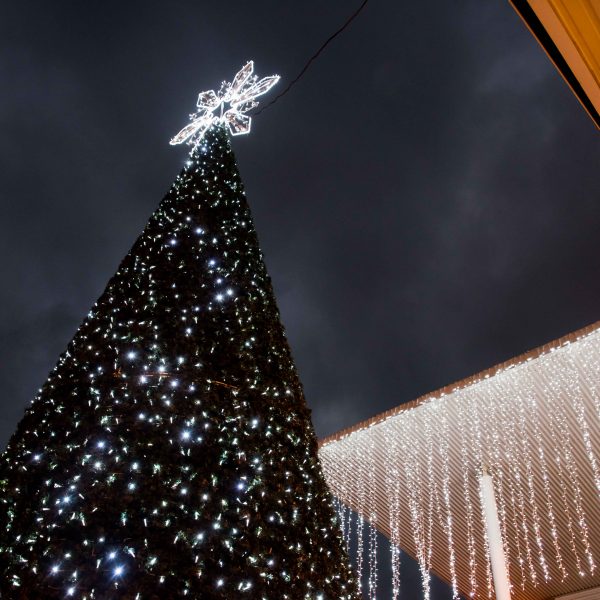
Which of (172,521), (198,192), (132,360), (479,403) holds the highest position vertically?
(479,403)

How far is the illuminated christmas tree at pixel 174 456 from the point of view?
6.84 feet

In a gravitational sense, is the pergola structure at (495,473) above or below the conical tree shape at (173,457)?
above

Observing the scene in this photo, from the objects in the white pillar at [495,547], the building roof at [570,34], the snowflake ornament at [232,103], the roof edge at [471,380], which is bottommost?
the building roof at [570,34]

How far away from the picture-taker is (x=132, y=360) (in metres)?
2.69

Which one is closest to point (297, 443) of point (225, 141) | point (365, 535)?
point (225, 141)

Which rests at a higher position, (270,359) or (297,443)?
(270,359)

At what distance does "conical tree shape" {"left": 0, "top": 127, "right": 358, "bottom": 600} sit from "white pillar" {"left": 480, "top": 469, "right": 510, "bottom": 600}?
5.56 meters

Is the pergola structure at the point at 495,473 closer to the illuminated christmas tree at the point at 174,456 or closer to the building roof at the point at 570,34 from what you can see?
the illuminated christmas tree at the point at 174,456

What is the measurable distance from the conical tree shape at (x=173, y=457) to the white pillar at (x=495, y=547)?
5.56 m

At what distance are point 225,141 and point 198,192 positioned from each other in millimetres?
887

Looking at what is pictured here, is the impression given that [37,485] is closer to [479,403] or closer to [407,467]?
[479,403]

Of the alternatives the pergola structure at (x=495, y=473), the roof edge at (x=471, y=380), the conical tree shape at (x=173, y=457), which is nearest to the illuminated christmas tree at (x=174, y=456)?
the conical tree shape at (x=173, y=457)

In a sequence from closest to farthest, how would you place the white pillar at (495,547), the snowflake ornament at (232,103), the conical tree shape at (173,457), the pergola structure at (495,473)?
the conical tree shape at (173,457), the snowflake ornament at (232,103), the pergola structure at (495,473), the white pillar at (495,547)

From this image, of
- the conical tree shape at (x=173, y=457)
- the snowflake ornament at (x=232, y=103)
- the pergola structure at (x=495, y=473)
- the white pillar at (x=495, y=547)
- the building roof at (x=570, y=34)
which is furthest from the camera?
the white pillar at (x=495, y=547)
